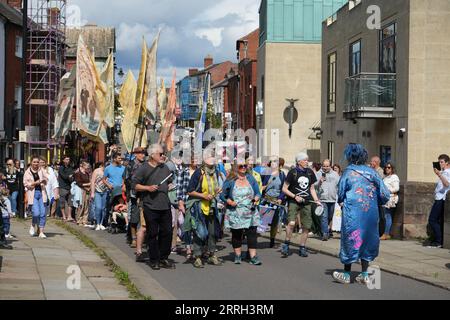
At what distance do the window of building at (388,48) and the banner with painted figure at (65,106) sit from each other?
12.0 metres

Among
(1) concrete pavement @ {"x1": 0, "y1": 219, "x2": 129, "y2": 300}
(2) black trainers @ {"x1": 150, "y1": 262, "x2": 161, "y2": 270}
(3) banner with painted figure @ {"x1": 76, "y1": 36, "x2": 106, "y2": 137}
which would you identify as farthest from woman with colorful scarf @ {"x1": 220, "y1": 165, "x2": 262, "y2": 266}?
(3) banner with painted figure @ {"x1": 76, "y1": 36, "x2": 106, "y2": 137}

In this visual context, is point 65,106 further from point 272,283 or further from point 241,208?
point 272,283

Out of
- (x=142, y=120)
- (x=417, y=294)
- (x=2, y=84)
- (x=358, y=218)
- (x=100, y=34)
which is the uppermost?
(x=100, y=34)

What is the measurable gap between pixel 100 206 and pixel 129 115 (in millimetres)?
2655

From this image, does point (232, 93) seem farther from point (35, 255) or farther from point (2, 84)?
point (35, 255)

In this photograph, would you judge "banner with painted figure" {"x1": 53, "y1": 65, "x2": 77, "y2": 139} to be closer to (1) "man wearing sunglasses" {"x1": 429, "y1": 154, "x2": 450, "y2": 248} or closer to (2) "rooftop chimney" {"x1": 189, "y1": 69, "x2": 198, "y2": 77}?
(1) "man wearing sunglasses" {"x1": 429, "y1": 154, "x2": 450, "y2": 248}

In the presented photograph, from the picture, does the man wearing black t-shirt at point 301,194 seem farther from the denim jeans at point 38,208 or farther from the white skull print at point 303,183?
the denim jeans at point 38,208

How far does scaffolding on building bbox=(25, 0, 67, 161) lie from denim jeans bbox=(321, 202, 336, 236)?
101ft

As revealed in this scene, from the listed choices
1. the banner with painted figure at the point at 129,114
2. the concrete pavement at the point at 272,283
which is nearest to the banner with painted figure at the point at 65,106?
the banner with painted figure at the point at 129,114

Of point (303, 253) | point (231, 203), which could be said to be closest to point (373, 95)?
point (303, 253)

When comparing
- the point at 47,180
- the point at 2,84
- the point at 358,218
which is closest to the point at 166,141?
the point at 47,180

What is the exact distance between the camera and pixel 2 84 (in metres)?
40.8

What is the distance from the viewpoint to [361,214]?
10.3 m

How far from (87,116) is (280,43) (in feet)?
78.4
